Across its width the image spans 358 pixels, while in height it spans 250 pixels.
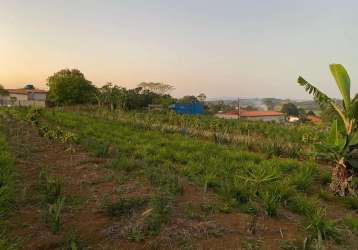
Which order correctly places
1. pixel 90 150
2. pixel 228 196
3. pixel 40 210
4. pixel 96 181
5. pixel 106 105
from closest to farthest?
1. pixel 40 210
2. pixel 228 196
3. pixel 96 181
4. pixel 90 150
5. pixel 106 105

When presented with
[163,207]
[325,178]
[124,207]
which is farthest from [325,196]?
[124,207]

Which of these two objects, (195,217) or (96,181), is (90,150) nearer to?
(96,181)

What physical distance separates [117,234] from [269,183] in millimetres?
3036

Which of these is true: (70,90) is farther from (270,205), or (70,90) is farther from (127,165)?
(270,205)

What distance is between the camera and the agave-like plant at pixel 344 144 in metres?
5.92

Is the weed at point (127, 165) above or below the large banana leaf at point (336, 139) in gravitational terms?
below

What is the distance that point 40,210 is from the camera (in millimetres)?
4320

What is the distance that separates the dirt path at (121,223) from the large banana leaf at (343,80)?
322cm

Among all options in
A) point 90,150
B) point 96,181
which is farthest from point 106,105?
point 96,181

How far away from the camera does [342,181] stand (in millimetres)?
5930

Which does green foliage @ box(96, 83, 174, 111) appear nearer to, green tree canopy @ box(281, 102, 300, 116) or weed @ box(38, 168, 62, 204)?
weed @ box(38, 168, 62, 204)

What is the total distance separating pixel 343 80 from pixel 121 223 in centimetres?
509

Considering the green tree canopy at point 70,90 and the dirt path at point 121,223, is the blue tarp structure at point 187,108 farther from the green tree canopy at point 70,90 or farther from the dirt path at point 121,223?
the dirt path at point 121,223

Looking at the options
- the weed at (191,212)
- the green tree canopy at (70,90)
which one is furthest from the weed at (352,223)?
the green tree canopy at (70,90)
